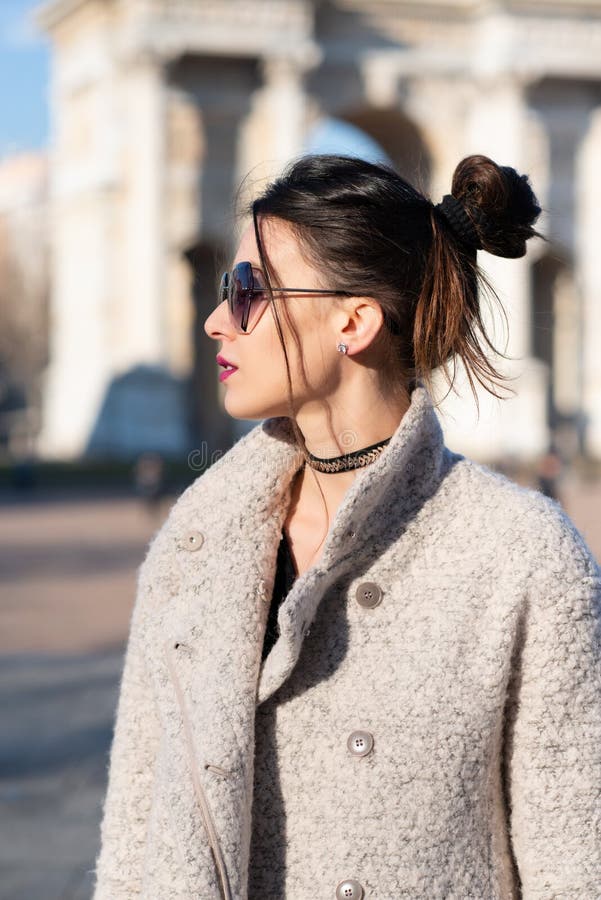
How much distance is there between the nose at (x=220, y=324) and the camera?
107 inches

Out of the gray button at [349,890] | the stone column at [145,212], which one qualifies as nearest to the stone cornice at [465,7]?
the stone column at [145,212]

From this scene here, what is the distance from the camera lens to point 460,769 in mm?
2436

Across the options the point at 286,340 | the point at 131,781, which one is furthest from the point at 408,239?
the point at 131,781

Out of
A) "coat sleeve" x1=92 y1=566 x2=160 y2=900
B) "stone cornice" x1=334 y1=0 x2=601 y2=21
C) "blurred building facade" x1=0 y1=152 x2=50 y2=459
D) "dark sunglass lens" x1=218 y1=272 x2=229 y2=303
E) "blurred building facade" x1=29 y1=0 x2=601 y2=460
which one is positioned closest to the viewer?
"coat sleeve" x1=92 y1=566 x2=160 y2=900

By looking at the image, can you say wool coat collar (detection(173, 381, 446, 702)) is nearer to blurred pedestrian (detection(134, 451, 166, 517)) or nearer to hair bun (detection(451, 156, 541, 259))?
hair bun (detection(451, 156, 541, 259))

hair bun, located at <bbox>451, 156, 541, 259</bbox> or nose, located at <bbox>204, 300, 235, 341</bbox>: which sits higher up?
hair bun, located at <bbox>451, 156, 541, 259</bbox>

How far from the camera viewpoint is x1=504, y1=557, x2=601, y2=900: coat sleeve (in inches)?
95.1

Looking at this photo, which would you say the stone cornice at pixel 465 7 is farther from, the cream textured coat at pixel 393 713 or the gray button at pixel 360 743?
the gray button at pixel 360 743

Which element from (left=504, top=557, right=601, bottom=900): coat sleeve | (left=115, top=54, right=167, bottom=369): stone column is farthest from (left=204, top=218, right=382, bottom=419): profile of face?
(left=115, top=54, right=167, bottom=369): stone column

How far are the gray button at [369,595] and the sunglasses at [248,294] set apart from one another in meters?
0.50

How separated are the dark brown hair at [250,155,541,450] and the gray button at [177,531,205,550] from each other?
323mm

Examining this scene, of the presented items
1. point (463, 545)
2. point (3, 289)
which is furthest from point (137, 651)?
point (3, 289)

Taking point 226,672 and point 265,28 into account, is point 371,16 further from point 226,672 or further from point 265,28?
point 226,672

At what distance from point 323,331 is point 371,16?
36.4m
